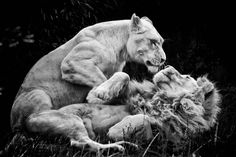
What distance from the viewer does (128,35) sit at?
6395 mm

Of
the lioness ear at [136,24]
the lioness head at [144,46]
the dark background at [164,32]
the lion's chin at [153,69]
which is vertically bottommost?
the dark background at [164,32]

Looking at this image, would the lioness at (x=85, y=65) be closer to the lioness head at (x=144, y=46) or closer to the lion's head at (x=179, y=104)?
the lioness head at (x=144, y=46)

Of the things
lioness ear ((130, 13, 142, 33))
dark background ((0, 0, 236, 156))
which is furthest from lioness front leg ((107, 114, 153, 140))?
dark background ((0, 0, 236, 156))

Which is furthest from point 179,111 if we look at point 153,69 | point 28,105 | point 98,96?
point 28,105

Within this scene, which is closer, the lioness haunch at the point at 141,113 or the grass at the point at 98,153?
the grass at the point at 98,153

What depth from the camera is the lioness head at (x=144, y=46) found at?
20.5 ft

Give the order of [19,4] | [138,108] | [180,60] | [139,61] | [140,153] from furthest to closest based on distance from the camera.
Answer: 1. [180,60]
2. [19,4]
3. [139,61]
4. [138,108]
5. [140,153]

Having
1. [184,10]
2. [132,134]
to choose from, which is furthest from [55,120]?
[184,10]

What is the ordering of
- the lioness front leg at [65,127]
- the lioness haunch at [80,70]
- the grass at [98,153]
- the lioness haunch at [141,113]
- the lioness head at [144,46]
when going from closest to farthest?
the grass at [98,153], the lioness front leg at [65,127], the lioness haunch at [141,113], the lioness haunch at [80,70], the lioness head at [144,46]

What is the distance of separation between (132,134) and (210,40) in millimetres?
5678

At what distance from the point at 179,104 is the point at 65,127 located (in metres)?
1.40

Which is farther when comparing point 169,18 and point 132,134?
point 169,18

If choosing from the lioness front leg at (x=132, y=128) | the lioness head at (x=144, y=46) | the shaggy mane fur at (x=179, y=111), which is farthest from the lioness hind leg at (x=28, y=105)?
the lioness head at (x=144, y=46)

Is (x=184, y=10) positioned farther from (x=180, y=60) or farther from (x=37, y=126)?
(x=37, y=126)
